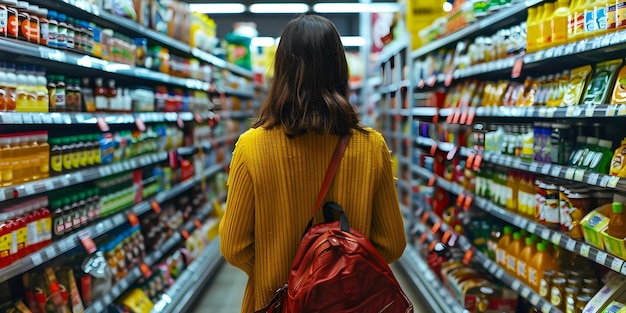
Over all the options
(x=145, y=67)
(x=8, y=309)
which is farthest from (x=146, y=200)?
(x=8, y=309)

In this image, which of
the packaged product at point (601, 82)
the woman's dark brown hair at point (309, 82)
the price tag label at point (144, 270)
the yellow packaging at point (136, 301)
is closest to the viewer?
the woman's dark brown hair at point (309, 82)

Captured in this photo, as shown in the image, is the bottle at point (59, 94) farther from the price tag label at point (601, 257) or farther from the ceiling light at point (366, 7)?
the ceiling light at point (366, 7)

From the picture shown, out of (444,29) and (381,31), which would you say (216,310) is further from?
(381,31)

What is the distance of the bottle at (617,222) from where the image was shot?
2.20 m

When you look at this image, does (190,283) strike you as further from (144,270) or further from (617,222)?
(617,222)

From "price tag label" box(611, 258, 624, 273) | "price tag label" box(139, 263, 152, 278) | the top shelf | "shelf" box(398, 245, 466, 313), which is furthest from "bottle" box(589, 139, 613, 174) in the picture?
"price tag label" box(139, 263, 152, 278)

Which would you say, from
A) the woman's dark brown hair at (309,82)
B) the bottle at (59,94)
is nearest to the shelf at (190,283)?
the bottle at (59,94)

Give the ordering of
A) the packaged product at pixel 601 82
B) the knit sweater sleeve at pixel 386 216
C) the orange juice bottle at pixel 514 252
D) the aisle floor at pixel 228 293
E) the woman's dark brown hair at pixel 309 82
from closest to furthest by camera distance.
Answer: the woman's dark brown hair at pixel 309 82, the knit sweater sleeve at pixel 386 216, the packaged product at pixel 601 82, the orange juice bottle at pixel 514 252, the aisle floor at pixel 228 293

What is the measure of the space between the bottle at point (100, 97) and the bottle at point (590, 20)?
2.46m

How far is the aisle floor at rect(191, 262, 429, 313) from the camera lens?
4309mm

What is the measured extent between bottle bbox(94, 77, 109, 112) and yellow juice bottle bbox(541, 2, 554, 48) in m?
2.34

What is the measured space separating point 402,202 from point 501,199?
332cm

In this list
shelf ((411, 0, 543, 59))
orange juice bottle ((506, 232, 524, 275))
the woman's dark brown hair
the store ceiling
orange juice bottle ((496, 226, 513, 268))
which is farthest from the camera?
the store ceiling

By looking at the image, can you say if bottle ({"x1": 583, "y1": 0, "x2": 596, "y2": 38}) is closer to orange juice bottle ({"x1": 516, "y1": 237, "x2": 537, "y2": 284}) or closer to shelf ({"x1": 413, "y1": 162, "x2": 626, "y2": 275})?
shelf ({"x1": 413, "y1": 162, "x2": 626, "y2": 275})
